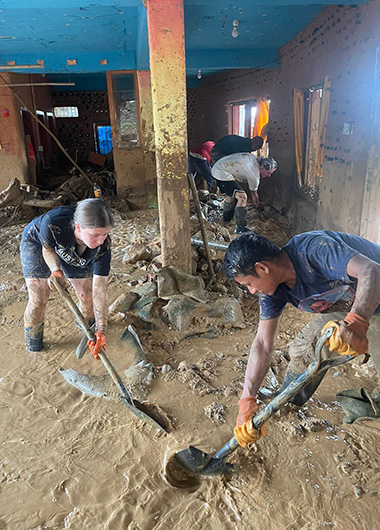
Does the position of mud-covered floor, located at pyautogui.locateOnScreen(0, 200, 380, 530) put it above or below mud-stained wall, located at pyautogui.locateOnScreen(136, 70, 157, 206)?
below

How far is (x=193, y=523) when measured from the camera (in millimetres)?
1899

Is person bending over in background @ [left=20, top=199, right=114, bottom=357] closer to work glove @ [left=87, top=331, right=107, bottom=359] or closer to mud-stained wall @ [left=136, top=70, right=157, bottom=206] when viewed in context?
work glove @ [left=87, top=331, right=107, bottom=359]

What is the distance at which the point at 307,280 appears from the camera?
2.00 metres

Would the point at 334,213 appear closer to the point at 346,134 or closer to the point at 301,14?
the point at 346,134

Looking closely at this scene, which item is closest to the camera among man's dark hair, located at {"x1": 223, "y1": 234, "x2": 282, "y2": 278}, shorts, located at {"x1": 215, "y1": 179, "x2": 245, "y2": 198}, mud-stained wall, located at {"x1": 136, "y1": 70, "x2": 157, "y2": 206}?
man's dark hair, located at {"x1": 223, "y1": 234, "x2": 282, "y2": 278}

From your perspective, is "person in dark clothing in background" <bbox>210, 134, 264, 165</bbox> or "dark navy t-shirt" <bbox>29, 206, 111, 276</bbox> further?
"person in dark clothing in background" <bbox>210, 134, 264, 165</bbox>

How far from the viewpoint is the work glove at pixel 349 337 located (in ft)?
5.17

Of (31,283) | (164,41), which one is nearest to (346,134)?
(164,41)

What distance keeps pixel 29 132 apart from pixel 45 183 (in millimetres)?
1425

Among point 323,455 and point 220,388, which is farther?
point 220,388

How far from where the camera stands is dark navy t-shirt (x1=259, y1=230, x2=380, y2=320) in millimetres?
1851

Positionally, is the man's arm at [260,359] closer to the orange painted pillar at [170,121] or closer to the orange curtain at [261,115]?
the orange painted pillar at [170,121]

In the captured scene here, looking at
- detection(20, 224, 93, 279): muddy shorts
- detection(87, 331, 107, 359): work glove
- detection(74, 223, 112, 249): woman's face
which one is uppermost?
detection(74, 223, 112, 249): woman's face

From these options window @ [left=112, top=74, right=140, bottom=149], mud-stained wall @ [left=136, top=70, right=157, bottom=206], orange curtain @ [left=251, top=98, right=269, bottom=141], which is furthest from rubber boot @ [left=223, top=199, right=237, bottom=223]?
window @ [left=112, top=74, right=140, bottom=149]
